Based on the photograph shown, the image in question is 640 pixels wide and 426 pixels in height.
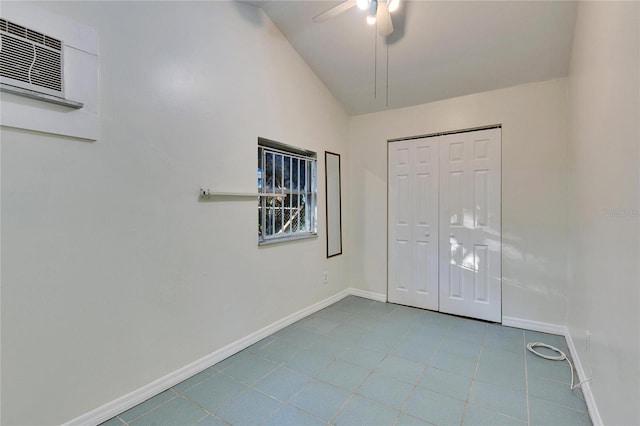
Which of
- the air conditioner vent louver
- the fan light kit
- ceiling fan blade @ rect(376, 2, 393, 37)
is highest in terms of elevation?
ceiling fan blade @ rect(376, 2, 393, 37)

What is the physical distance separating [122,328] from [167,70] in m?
1.69

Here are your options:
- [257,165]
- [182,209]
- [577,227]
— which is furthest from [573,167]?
[182,209]

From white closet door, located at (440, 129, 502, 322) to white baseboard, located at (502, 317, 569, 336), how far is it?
0.29ft

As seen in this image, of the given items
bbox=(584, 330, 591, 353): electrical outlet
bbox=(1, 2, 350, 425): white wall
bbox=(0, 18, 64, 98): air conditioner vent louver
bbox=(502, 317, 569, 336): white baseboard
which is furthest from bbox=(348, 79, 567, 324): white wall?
bbox=(0, 18, 64, 98): air conditioner vent louver

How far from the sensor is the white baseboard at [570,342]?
5.26 ft

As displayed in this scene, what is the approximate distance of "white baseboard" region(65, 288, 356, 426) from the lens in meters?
1.61

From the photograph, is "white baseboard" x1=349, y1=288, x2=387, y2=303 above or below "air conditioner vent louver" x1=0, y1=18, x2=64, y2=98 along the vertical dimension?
below

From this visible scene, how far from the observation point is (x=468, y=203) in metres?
3.12

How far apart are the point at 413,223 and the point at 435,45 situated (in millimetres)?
1863

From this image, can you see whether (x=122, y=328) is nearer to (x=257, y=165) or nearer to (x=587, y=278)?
(x=257, y=165)

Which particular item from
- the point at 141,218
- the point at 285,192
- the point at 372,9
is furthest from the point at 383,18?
the point at 141,218

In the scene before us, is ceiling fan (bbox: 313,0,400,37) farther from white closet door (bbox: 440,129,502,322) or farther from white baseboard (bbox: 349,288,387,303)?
white baseboard (bbox: 349,288,387,303)

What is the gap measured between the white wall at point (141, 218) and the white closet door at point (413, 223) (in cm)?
154

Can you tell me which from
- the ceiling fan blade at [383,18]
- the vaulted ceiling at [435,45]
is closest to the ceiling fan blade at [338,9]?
the ceiling fan blade at [383,18]
